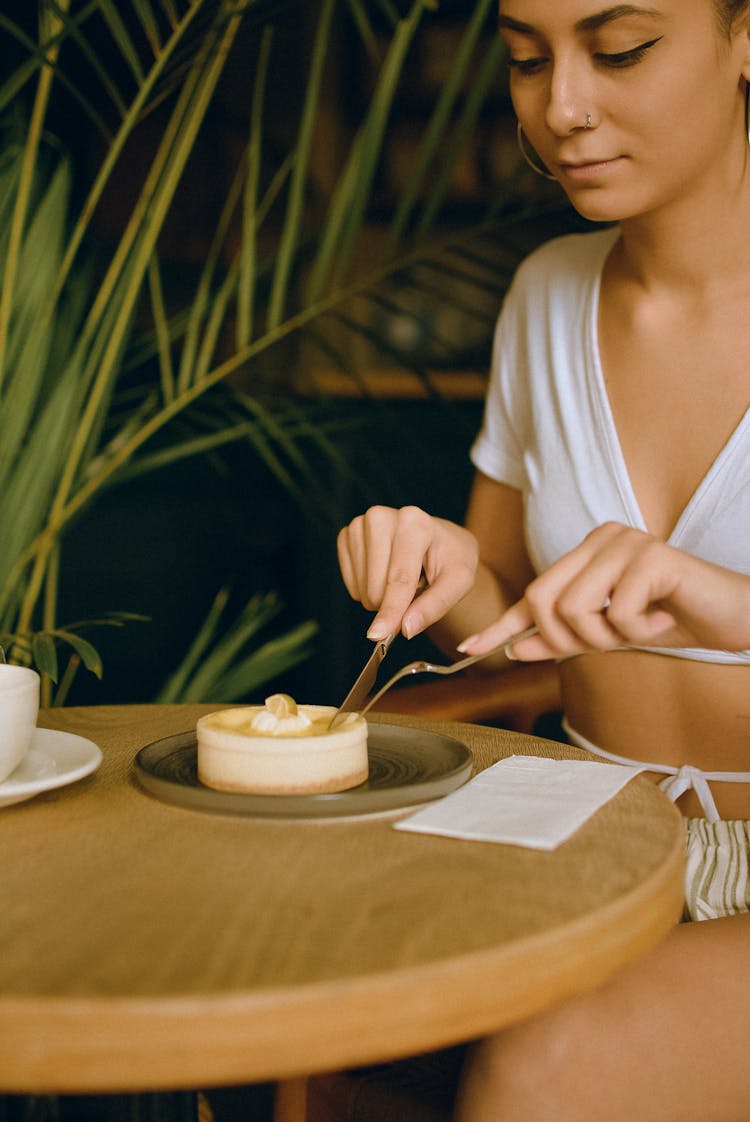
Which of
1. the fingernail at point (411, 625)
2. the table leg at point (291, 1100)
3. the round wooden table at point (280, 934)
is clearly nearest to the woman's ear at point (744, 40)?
the fingernail at point (411, 625)

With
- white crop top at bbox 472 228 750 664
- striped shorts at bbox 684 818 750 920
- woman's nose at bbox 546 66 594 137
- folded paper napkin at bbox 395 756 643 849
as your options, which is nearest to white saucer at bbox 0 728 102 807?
folded paper napkin at bbox 395 756 643 849

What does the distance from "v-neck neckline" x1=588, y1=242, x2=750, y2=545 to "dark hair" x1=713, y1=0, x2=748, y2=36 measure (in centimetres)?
40

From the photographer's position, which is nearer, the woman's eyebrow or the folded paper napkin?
the folded paper napkin

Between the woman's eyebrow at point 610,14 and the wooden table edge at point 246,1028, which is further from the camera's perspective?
the woman's eyebrow at point 610,14

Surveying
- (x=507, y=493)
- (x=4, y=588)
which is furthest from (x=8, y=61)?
(x=507, y=493)

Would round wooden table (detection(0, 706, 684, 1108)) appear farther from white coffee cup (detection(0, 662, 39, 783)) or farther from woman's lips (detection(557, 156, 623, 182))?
woman's lips (detection(557, 156, 623, 182))

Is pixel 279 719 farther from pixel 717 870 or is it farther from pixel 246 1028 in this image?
pixel 717 870

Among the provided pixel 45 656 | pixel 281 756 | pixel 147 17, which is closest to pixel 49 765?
pixel 45 656

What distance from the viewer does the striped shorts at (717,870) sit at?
105cm

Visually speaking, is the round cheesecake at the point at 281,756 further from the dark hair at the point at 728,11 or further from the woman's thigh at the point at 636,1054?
the dark hair at the point at 728,11

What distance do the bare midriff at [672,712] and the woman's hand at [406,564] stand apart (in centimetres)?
27

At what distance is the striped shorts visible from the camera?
105cm

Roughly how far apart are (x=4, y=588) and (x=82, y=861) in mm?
1010

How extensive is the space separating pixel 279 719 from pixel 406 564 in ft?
0.88
